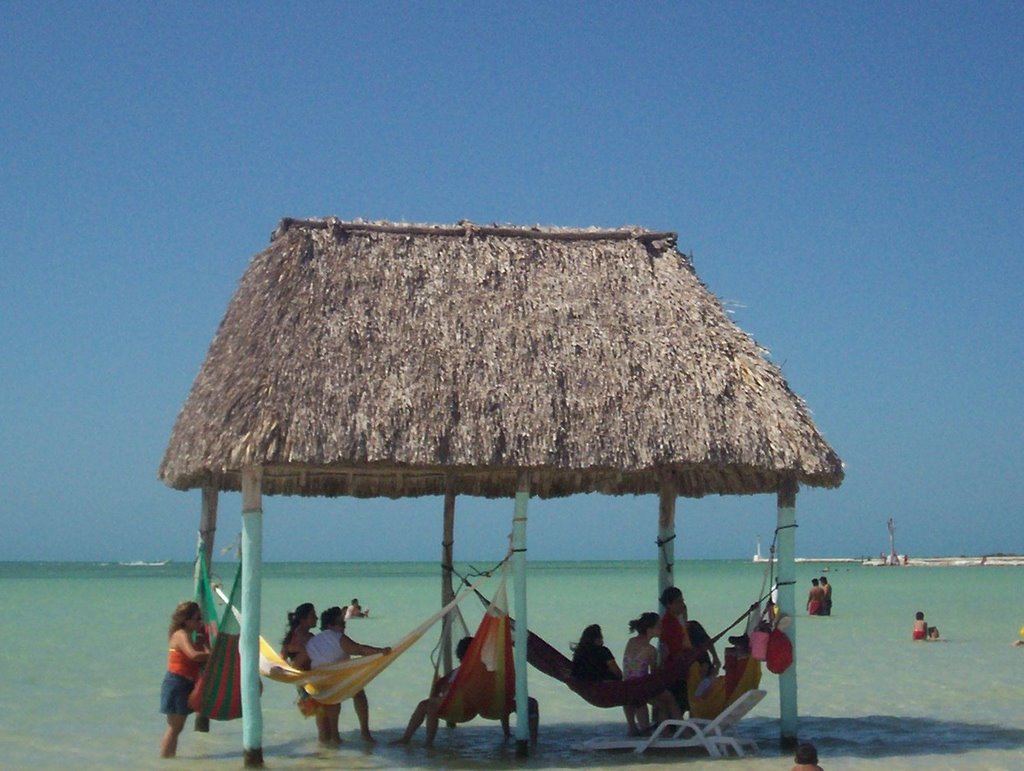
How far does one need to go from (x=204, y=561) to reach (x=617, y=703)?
2871 millimetres

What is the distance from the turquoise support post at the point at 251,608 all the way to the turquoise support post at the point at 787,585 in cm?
309

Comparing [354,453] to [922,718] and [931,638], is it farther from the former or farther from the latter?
[931,638]

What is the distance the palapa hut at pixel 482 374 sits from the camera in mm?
6973

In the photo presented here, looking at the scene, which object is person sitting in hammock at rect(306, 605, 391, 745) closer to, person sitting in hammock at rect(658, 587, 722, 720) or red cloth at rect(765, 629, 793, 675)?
person sitting in hammock at rect(658, 587, 722, 720)

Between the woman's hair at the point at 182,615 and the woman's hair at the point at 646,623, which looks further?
the woman's hair at the point at 646,623

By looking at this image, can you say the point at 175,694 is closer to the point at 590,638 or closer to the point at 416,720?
the point at 416,720

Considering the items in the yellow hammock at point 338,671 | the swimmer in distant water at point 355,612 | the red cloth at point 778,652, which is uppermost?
the red cloth at point 778,652

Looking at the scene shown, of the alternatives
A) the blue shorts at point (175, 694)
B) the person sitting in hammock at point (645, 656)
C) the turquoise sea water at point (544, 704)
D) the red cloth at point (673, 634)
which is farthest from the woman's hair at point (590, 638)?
the blue shorts at point (175, 694)

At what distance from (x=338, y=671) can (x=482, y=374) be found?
1.90 metres

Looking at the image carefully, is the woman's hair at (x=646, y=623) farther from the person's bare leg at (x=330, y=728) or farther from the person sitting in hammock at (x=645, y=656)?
the person's bare leg at (x=330, y=728)

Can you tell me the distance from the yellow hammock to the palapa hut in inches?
9.9

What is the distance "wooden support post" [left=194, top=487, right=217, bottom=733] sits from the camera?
830 centimetres

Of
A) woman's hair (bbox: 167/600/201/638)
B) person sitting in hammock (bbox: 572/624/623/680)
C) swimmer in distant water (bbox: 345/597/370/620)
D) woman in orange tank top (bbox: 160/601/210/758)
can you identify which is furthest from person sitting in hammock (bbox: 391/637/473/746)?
swimmer in distant water (bbox: 345/597/370/620)

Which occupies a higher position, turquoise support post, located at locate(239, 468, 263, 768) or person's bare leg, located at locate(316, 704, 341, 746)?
turquoise support post, located at locate(239, 468, 263, 768)
